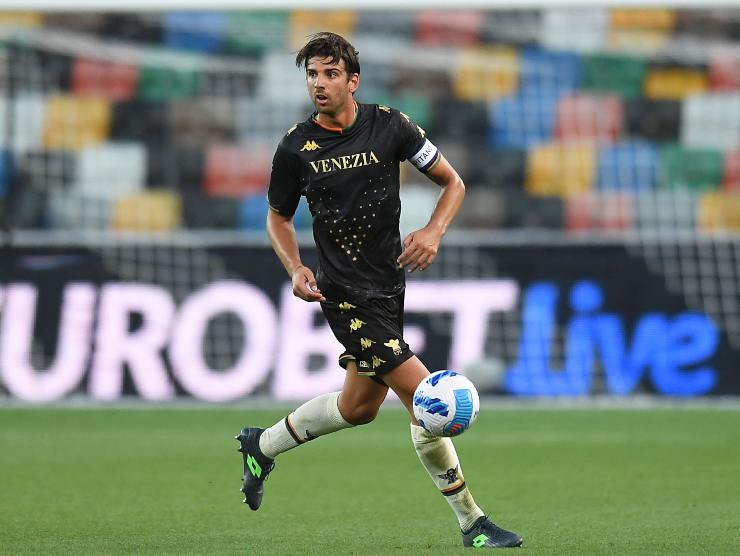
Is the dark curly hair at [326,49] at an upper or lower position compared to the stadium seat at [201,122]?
upper

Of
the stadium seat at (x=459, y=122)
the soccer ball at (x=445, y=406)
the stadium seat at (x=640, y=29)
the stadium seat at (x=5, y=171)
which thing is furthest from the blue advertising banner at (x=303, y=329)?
the stadium seat at (x=640, y=29)

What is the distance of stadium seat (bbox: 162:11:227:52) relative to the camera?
20.8 metres

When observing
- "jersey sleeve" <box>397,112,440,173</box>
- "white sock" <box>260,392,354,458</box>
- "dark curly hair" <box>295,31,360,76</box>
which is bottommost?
"white sock" <box>260,392,354,458</box>

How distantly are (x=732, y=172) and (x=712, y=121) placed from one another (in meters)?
1.12

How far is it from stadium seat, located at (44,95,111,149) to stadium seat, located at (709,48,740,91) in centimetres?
833

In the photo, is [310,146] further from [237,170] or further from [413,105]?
[413,105]

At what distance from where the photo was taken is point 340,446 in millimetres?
10609

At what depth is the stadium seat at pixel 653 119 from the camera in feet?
63.6

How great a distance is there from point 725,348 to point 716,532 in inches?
294

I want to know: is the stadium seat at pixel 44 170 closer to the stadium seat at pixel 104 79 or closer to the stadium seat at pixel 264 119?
the stadium seat at pixel 104 79

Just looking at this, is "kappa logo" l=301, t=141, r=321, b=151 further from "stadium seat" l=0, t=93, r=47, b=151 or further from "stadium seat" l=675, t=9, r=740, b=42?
"stadium seat" l=675, t=9, r=740, b=42

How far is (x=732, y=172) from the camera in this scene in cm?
1869

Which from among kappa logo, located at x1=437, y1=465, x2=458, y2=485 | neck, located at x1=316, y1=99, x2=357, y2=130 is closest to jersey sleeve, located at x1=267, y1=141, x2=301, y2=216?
neck, located at x1=316, y1=99, x2=357, y2=130

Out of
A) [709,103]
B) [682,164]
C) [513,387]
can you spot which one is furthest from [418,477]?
[709,103]
